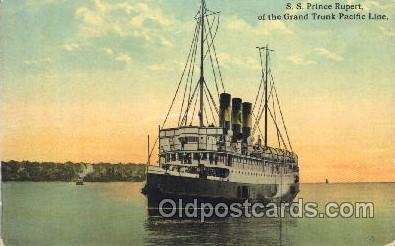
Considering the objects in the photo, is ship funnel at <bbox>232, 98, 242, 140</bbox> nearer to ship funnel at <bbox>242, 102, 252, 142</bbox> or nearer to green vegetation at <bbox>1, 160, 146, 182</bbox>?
ship funnel at <bbox>242, 102, 252, 142</bbox>

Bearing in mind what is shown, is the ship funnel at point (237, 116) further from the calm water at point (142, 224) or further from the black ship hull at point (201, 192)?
the calm water at point (142, 224)

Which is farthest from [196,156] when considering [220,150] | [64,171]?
[64,171]

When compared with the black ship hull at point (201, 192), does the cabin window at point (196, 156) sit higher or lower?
higher

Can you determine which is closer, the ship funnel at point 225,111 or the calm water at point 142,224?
the calm water at point 142,224

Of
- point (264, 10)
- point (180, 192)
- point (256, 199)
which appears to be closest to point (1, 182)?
point (180, 192)

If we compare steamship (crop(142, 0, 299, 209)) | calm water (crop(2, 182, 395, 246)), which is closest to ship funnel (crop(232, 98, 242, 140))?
steamship (crop(142, 0, 299, 209))

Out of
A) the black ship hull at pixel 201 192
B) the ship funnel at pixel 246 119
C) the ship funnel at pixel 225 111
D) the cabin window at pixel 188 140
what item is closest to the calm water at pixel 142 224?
the black ship hull at pixel 201 192
